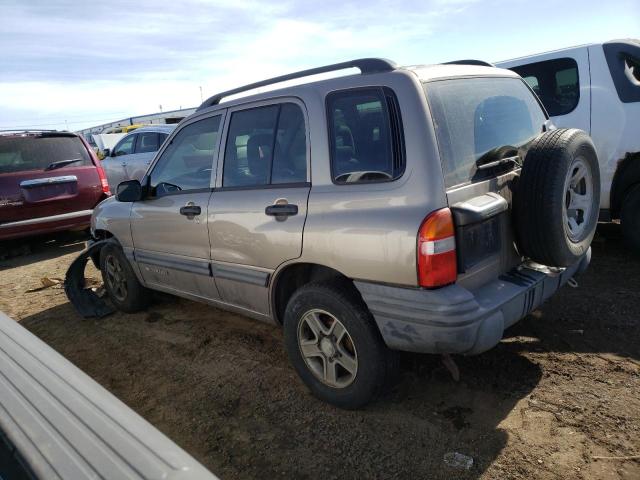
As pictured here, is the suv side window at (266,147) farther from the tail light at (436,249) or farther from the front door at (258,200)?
the tail light at (436,249)

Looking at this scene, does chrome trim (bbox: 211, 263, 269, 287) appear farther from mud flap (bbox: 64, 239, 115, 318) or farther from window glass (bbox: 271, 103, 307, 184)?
mud flap (bbox: 64, 239, 115, 318)

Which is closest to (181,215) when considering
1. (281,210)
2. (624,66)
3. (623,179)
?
(281,210)

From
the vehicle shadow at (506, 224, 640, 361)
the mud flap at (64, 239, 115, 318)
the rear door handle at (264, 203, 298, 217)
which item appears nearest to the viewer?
the rear door handle at (264, 203, 298, 217)

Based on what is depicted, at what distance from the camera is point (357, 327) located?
2.46 metres

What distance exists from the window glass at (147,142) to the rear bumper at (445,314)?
338 inches

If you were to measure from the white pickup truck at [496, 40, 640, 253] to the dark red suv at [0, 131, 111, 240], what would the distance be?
6593 mm

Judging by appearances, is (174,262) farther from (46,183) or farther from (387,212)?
(46,183)

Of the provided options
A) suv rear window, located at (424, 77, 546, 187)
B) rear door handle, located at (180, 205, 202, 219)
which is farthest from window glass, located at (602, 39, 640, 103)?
rear door handle, located at (180, 205, 202, 219)

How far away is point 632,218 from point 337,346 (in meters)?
3.57

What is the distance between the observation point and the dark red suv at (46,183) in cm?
667

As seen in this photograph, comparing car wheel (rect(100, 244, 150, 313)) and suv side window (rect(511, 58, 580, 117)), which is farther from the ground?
suv side window (rect(511, 58, 580, 117))

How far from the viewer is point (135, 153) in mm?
10336

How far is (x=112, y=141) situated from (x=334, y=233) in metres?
24.8

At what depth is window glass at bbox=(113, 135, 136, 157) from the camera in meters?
10.4
